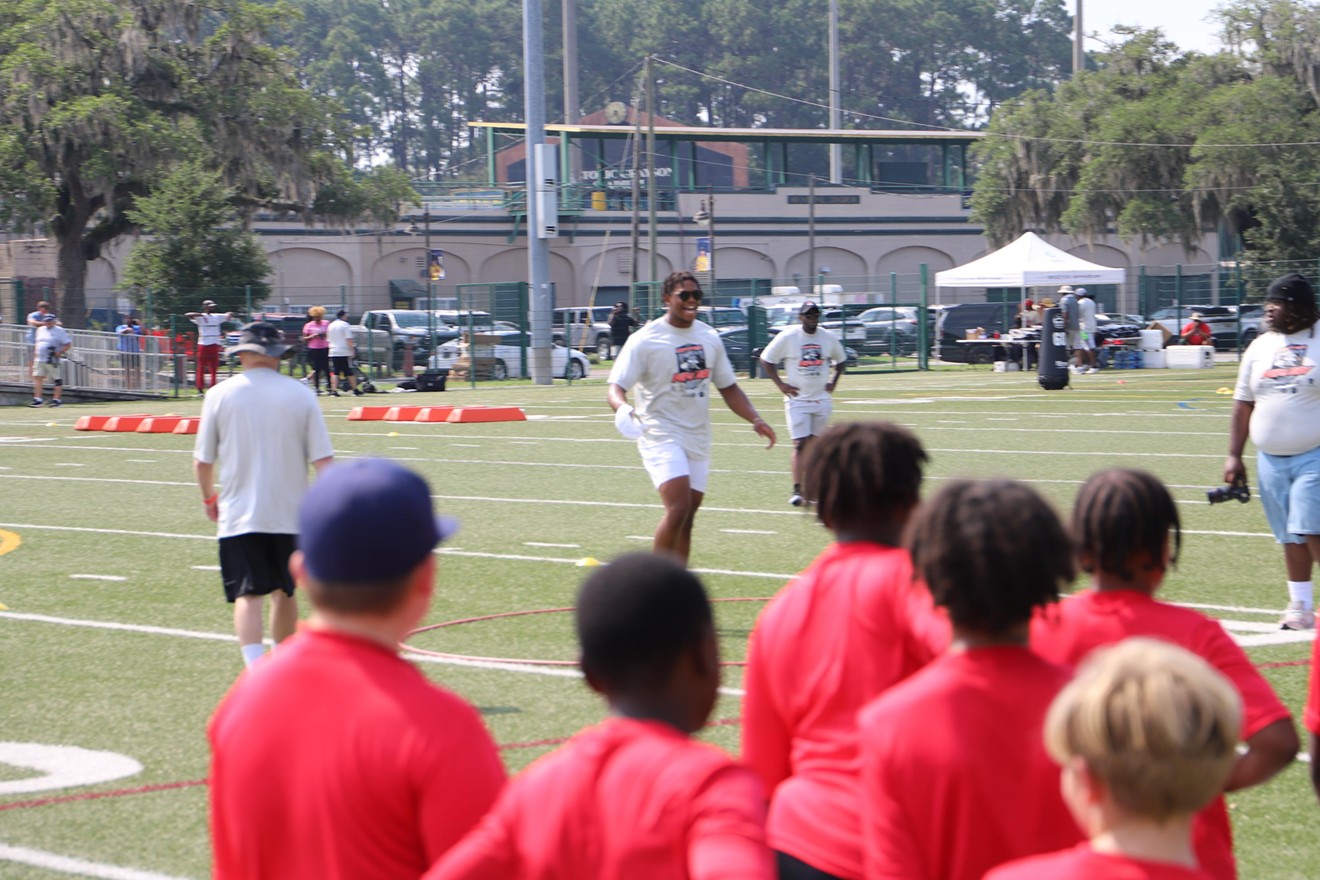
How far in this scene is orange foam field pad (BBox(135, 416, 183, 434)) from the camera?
25984 mm

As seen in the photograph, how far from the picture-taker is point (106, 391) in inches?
1423

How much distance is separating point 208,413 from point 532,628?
8.54 feet

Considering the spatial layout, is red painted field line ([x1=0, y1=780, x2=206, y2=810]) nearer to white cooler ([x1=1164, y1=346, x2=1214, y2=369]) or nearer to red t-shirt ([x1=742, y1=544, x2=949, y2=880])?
red t-shirt ([x1=742, y1=544, x2=949, y2=880])

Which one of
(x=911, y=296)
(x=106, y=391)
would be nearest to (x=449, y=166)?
(x=911, y=296)

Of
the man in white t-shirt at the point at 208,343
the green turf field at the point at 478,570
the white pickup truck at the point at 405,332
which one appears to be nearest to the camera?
the green turf field at the point at 478,570

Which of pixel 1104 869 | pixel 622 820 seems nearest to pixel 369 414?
pixel 622 820

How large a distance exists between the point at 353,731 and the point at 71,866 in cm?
348

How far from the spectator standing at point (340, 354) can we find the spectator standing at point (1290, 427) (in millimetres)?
26724

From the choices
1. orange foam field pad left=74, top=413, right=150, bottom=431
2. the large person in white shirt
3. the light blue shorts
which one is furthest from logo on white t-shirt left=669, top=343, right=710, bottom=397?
orange foam field pad left=74, top=413, right=150, bottom=431

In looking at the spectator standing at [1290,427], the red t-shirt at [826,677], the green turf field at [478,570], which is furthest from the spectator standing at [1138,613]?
the spectator standing at [1290,427]

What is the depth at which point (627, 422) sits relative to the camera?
10.1 metres

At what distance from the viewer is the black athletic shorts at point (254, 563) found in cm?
782

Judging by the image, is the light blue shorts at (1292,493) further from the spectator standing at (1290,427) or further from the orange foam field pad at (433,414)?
the orange foam field pad at (433,414)

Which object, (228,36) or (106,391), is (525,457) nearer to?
(106,391)
